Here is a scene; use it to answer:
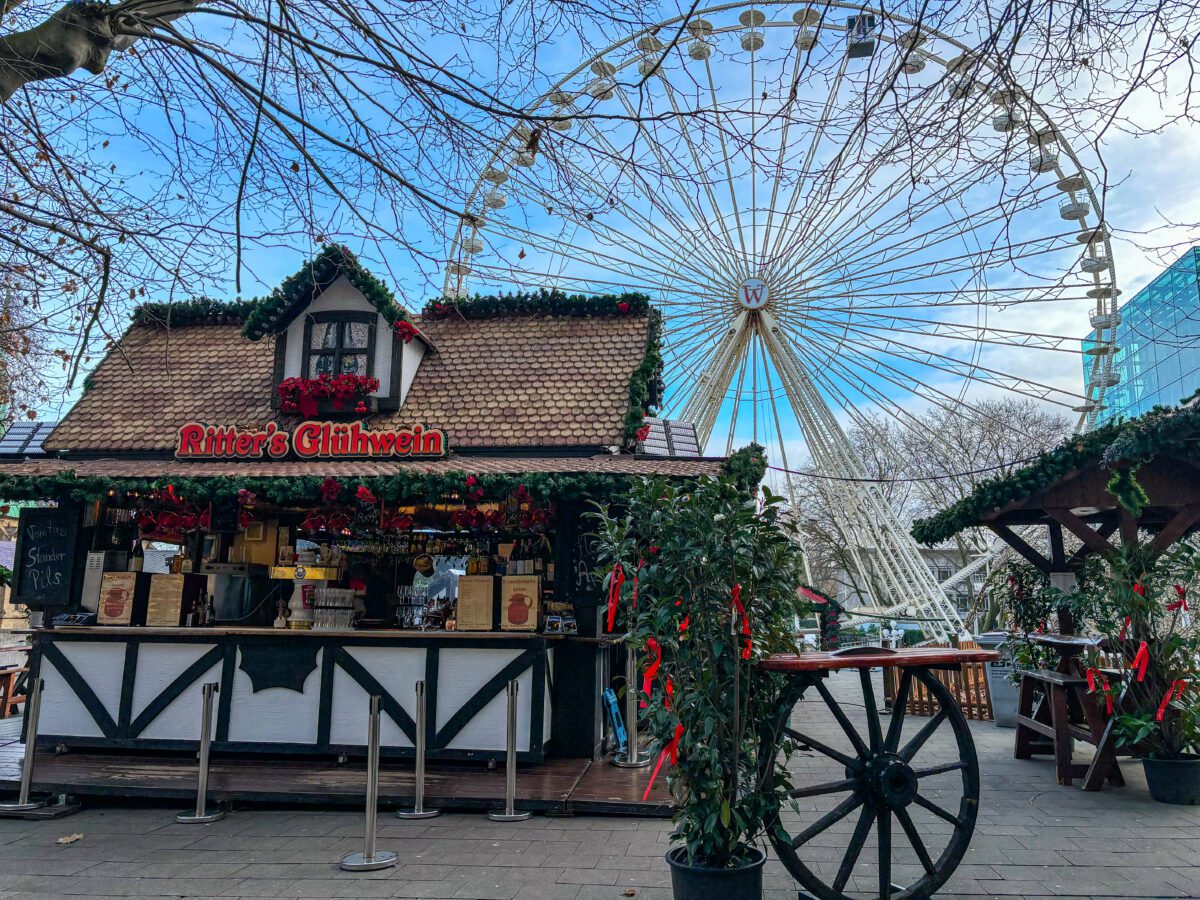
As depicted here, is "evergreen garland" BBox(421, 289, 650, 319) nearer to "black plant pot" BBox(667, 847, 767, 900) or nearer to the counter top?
the counter top

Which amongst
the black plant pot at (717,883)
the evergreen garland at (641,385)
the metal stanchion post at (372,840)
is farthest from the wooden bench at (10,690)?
the black plant pot at (717,883)

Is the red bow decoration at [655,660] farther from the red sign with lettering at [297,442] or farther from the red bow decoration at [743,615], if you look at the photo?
the red sign with lettering at [297,442]

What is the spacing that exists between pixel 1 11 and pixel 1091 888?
22.2 ft

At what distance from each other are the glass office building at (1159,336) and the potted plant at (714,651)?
237 centimetres

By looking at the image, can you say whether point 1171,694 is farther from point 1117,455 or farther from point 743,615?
point 743,615

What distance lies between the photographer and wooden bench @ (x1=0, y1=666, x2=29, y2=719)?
423 inches

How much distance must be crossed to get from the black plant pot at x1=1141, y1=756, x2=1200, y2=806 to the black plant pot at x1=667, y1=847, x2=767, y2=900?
13.5 feet

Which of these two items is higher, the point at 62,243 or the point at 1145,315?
the point at 62,243

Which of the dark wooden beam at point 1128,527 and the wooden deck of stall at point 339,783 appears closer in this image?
the wooden deck of stall at point 339,783

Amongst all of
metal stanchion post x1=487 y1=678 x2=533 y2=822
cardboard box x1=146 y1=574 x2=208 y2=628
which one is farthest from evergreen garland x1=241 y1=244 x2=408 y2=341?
metal stanchion post x1=487 y1=678 x2=533 y2=822

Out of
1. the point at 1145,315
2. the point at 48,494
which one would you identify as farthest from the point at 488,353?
the point at 1145,315

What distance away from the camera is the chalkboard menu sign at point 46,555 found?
26.1 ft

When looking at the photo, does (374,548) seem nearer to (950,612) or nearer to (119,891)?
(119,891)

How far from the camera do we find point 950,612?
17.4m
